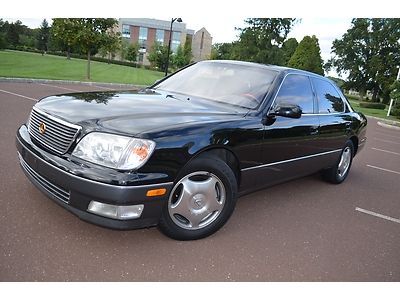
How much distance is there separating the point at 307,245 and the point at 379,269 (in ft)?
2.03

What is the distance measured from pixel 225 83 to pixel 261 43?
47373 mm

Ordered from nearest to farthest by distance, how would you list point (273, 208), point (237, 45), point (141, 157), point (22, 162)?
point (141, 157) < point (22, 162) < point (273, 208) < point (237, 45)

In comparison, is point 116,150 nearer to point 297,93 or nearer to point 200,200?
point 200,200

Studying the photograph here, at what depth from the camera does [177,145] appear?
270 centimetres

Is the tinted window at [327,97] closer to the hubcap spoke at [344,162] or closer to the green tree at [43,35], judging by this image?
the hubcap spoke at [344,162]

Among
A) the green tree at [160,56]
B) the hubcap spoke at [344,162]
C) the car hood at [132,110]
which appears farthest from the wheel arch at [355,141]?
the green tree at [160,56]

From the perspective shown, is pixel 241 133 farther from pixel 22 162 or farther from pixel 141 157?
pixel 22 162

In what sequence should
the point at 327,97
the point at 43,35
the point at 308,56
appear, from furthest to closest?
the point at 43,35, the point at 308,56, the point at 327,97

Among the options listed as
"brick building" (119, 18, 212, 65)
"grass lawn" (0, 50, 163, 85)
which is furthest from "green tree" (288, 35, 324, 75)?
"brick building" (119, 18, 212, 65)

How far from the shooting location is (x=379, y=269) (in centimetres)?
301

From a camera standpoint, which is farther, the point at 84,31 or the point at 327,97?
the point at 84,31

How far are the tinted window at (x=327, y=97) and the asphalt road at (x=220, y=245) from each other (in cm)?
128

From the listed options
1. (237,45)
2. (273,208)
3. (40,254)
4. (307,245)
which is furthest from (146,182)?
(237,45)

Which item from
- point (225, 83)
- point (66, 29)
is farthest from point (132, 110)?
point (66, 29)
